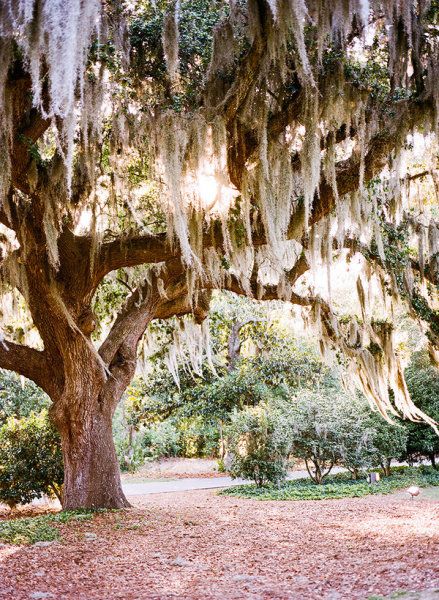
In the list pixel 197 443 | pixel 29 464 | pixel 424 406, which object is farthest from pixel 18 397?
pixel 424 406

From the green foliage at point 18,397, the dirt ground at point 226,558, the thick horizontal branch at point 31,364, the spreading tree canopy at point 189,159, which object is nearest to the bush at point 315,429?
the dirt ground at point 226,558

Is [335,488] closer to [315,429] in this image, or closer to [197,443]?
[315,429]

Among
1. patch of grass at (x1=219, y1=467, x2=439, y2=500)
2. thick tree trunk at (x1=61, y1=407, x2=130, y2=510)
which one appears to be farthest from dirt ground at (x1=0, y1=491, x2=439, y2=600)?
Result: patch of grass at (x1=219, y1=467, x2=439, y2=500)

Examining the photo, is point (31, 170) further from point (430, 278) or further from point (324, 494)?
point (324, 494)

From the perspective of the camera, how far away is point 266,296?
25.6 feet

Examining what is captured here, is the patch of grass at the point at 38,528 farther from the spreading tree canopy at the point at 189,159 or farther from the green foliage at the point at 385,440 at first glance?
the green foliage at the point at 385,440

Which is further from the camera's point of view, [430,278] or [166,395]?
[166,395]

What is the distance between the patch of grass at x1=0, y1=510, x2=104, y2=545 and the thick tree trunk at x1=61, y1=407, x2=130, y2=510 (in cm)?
27

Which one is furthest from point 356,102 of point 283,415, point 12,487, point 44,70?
point 283,415

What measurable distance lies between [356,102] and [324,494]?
26.2ft

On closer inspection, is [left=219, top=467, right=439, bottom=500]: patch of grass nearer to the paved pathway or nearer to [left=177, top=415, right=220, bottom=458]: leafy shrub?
the paved pathway

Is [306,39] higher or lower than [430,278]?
higher

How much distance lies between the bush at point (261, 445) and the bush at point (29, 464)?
4288 millimetres

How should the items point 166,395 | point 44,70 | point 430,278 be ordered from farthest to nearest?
1. point 166,395
2. point 430,278
3. point 44,70
